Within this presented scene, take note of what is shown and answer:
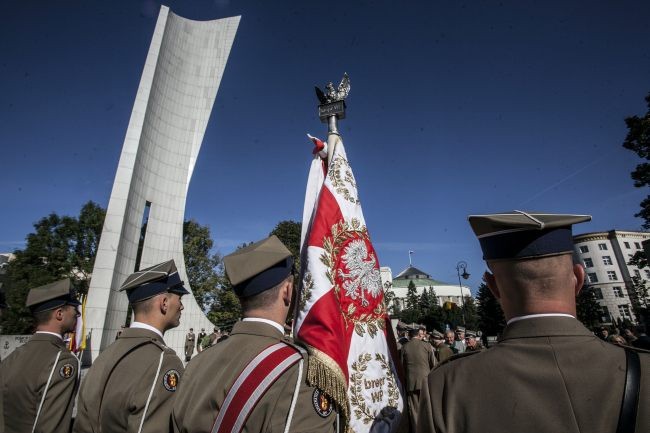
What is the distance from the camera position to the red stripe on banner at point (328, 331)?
188 cm

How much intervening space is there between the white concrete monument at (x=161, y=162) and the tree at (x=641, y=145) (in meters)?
25.2

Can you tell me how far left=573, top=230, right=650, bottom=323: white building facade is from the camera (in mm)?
53375

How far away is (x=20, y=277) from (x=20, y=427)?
39056 millimetres

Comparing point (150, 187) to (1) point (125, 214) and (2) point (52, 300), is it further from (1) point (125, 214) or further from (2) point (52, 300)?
(2) point (52, 300)

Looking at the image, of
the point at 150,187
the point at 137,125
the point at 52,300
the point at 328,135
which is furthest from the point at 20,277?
the point at 328,135

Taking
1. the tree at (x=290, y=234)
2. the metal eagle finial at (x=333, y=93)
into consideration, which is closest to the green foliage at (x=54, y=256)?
the tree at (x=290, y=234)

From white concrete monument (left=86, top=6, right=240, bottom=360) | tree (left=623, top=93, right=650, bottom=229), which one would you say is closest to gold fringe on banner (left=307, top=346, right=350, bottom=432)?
white concrete monument (left=86, top=6, right=240, bottom=360)

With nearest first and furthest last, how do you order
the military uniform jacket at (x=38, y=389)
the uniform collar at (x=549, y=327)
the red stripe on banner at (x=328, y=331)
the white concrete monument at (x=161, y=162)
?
the uniform collar at (x=549, y=327) → the red stripe on banner at (x=328, y=331) → the military uniform jacket at (x=38, y=389) → the white concrete monument at (x=161, y=162)

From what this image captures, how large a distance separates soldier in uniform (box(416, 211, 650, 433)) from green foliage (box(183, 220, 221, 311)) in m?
35.0

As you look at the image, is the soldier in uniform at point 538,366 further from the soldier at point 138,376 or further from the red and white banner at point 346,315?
the soldier at point 138,376

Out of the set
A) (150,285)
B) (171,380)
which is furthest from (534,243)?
(150,285)

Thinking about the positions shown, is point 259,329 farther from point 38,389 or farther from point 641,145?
point 641,145

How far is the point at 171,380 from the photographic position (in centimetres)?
227

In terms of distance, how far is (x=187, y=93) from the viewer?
2281 cm
